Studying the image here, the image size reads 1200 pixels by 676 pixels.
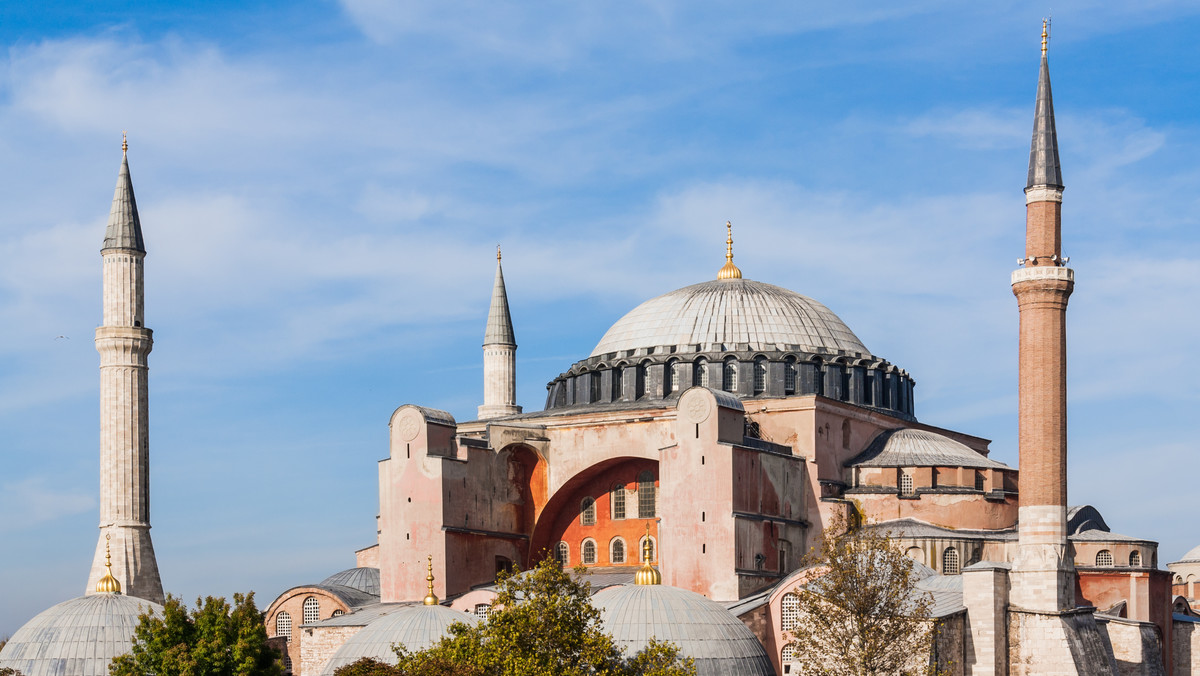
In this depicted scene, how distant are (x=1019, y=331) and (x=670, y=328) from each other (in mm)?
9685

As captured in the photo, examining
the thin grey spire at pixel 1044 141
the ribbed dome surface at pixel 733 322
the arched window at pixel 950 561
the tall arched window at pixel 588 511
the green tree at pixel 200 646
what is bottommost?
the green tree at pixel 200 646

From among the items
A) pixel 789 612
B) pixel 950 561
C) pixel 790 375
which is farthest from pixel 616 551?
pixel 950 561

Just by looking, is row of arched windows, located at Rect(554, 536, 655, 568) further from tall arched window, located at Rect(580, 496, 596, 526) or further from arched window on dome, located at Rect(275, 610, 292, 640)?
arched window on dome, located at Rect(275, 610, 292, 640)

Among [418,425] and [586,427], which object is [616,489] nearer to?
[586,427]

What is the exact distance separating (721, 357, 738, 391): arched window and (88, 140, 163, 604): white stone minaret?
1252 cm

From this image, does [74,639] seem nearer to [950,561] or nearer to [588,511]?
[588,511]

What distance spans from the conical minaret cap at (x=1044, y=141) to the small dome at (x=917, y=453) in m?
6.71

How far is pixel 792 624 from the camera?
32.0m

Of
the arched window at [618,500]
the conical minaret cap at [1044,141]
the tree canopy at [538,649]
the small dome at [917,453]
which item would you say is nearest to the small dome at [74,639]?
the tree canopy at [538,649]

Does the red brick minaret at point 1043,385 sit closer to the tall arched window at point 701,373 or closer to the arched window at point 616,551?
the tall arched window at point 701,373

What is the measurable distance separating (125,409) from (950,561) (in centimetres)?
1751

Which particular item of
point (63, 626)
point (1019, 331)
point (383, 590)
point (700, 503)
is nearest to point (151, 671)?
point (63, 626)

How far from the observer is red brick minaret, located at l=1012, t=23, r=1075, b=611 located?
101ft

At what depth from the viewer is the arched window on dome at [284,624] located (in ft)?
123
